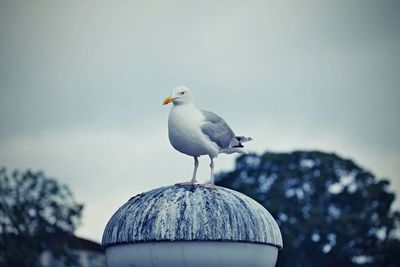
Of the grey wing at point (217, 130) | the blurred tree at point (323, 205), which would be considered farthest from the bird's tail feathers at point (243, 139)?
the blurred tree at point (323, 205)

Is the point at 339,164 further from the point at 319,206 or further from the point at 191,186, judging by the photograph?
the point at 191,186

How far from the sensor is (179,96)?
77.8ft

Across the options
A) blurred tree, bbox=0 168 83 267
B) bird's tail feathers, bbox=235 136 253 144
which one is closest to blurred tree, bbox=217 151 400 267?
blurred tree, bbox=0 168 83 267

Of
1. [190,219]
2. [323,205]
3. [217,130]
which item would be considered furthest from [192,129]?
[323,205]

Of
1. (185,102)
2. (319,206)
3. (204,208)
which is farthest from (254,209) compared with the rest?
(319,206)

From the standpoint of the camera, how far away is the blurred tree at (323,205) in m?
62.2

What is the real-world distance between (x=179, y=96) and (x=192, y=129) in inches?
35.4

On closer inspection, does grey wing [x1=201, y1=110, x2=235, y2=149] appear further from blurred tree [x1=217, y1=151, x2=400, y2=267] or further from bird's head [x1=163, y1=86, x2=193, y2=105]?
blurred tree [x1=217, y1=151, x2=400, y2=267]

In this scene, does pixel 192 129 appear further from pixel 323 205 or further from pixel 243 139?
pixel 323 205

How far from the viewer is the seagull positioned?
23.5m

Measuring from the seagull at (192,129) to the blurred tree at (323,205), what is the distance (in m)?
36.6

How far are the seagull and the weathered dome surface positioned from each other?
71 centimetres

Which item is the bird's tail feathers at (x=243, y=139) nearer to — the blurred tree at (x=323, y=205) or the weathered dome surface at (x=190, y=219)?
the weathered dome surface at (x=190, y=219)

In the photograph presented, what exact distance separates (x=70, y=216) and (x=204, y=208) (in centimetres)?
4242
